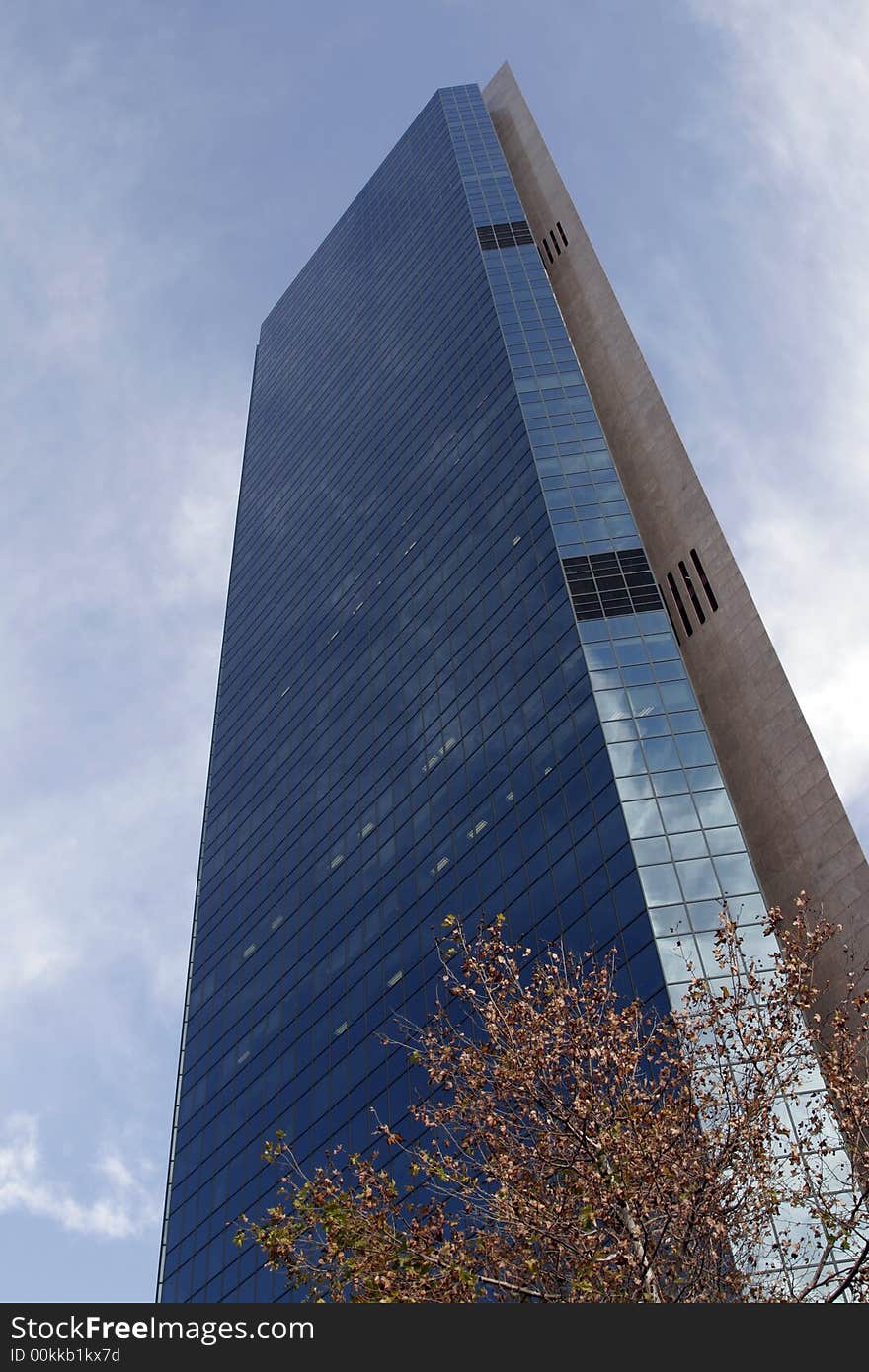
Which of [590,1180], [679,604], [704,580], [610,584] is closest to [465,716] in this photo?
[610,584]

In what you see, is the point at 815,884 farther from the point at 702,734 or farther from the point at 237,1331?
the point at 237,1331

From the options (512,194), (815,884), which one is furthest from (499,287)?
(815,884)

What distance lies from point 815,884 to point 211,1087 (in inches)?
1931

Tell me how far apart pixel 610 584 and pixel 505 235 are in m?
57.6

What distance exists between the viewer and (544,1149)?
67.4ft

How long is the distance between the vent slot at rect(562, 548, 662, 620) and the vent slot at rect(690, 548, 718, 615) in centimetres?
445

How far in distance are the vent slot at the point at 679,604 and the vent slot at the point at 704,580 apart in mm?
1663

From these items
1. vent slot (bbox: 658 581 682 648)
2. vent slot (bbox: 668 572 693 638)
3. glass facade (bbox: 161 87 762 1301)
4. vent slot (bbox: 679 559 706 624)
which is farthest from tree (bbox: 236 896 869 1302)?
vent slot (bbox: 679 559 706 624)

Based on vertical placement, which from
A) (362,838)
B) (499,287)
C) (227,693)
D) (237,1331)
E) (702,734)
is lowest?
(237,1331)

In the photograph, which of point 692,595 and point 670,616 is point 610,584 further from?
point 692,595

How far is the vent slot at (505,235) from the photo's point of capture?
116812 millimetres

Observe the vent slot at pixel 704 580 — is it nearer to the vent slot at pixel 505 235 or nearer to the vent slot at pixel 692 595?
the vent slot at pixel 692 595

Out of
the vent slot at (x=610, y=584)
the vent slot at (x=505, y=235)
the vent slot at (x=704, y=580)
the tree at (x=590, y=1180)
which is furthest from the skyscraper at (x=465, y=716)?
the tree at (x=590, y=1180)

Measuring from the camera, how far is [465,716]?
79688 millimetres
